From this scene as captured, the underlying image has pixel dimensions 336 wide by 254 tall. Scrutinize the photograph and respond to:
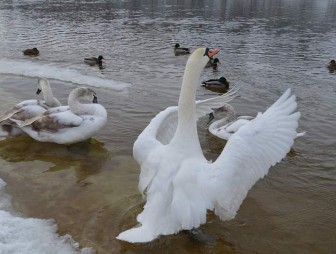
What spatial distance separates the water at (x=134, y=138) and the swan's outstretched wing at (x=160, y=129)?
100 centimetres

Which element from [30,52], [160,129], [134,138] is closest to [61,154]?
[134,138]

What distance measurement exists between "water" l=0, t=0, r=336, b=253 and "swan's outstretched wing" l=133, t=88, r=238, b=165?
39.2 inches

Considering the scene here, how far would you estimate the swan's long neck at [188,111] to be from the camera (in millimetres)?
5156

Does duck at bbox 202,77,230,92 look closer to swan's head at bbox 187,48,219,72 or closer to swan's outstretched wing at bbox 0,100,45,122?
swan's outstretched wing at bbox 0,100,45,122

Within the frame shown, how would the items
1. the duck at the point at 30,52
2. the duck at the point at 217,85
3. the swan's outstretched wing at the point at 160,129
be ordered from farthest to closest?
1. the duck at the point at 30,52
2. the duck at the point at 217,85
3. the swan's outstretched wing at the point at 160,129

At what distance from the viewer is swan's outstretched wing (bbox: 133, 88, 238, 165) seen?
5.42 meters

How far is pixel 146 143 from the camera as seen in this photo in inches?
215

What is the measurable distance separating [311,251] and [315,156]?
328 centimetres

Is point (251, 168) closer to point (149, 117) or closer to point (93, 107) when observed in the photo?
point (93, 107)

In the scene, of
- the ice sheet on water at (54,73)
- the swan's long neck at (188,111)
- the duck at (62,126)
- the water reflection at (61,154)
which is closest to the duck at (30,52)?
the ice sheet on water at (54,73)

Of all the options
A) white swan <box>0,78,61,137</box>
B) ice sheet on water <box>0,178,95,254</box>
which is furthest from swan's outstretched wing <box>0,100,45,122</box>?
ice sheet on water <box>0,178,95,254</box>

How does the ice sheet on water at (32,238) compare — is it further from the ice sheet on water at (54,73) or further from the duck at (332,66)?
the duck at (332,66)

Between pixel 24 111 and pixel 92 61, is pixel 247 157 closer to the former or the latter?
pixel 24 111

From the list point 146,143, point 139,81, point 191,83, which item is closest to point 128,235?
point 146,143
